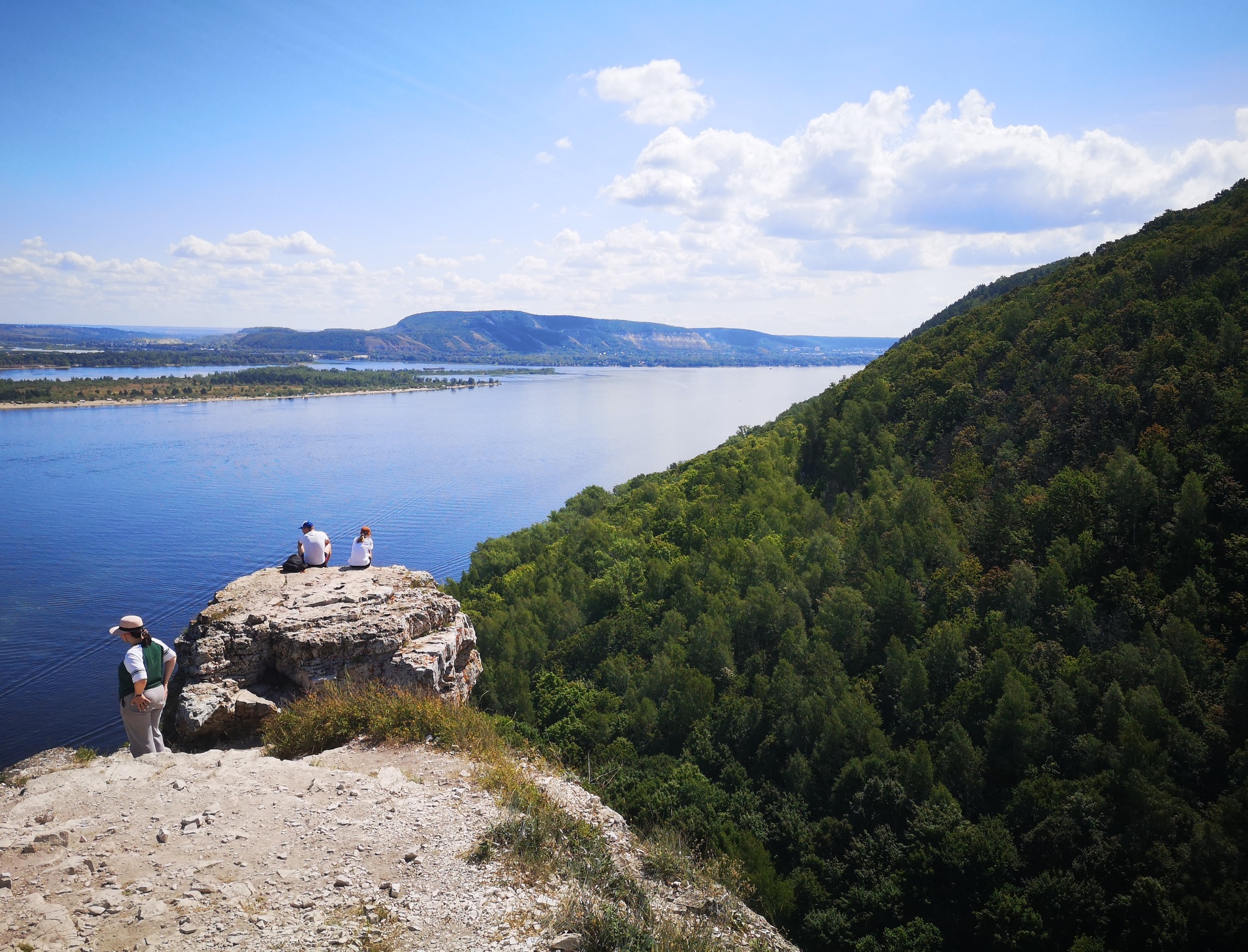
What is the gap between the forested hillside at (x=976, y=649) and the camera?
16.0 meters

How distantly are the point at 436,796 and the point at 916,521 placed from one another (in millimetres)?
Result: 24324

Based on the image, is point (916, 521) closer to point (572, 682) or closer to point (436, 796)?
point (572, 682)

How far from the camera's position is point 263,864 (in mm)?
7422

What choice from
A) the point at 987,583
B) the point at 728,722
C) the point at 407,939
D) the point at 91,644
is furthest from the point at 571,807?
the point at 91,644

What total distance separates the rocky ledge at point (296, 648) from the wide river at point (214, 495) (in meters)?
17.0

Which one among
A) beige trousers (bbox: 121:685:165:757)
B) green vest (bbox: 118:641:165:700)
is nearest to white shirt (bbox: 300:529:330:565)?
green vest (bbox: 118:641:165:700)

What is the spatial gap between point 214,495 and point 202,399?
8340 centimetres

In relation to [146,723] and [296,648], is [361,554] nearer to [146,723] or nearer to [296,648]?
[296,648]

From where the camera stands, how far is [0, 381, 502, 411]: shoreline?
10988cm

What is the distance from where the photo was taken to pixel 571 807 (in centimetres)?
1027

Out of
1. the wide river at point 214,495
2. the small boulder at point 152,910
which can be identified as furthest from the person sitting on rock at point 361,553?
the wide river at point 214,495

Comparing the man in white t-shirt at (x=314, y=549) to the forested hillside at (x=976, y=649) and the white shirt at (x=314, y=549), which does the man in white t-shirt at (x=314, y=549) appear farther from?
the forested hillside at (x=976, y=649)

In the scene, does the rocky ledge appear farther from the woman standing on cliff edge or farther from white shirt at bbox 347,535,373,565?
white shirt at bbox 347,535,373,565

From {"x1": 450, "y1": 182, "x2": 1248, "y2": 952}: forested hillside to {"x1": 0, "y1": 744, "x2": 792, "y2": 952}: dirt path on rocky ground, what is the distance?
678 cm
